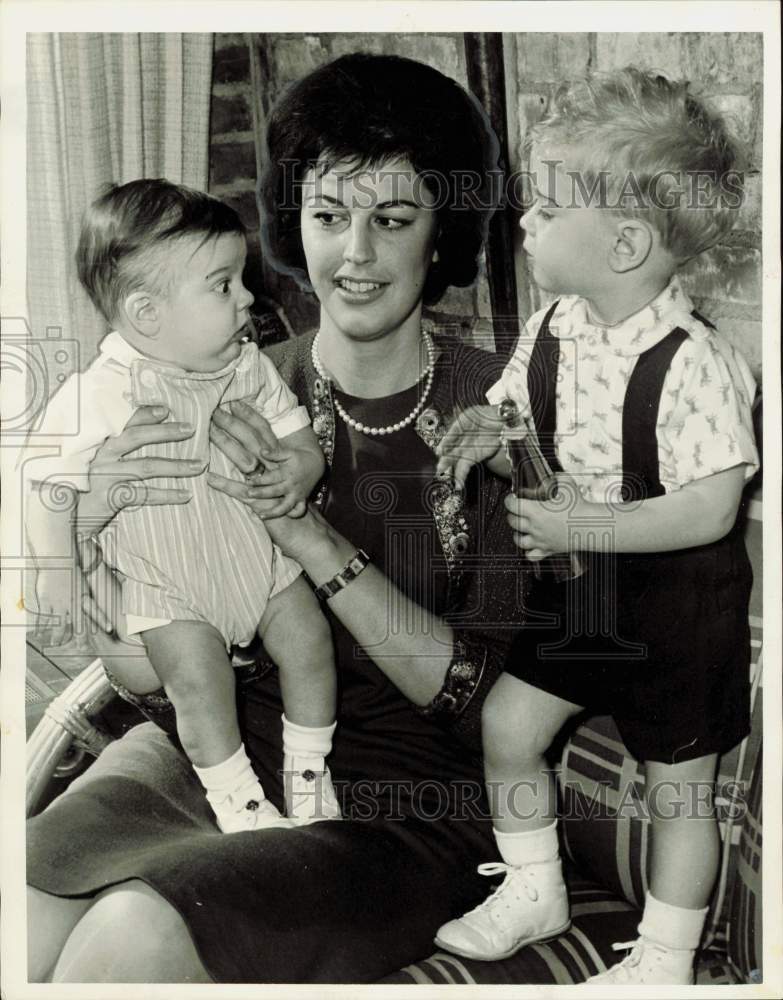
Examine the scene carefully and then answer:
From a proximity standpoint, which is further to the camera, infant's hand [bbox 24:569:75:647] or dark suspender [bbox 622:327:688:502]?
infant's hand [bbox 24:569:75:647]

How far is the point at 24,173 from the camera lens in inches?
67.1

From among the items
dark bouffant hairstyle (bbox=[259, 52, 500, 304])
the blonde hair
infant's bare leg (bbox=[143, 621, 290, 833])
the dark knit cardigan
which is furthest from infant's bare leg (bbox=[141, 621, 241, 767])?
the blonde hair

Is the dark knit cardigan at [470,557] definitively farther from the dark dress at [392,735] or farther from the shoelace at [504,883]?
the shoelace at [504,883]

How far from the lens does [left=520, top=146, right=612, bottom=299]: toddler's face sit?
1.62 m

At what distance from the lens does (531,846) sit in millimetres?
1673

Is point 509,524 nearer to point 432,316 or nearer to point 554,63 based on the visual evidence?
point 432,316

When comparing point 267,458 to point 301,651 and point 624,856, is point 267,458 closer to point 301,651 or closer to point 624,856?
point 301,651

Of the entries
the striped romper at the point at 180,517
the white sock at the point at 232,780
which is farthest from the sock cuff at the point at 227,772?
the striped romper at the point at 180,517

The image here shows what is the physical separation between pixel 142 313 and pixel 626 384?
63cm

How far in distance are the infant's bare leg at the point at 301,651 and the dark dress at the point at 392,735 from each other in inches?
0.9

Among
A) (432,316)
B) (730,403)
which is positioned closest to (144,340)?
(432,316)

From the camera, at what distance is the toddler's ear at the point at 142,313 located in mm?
1614

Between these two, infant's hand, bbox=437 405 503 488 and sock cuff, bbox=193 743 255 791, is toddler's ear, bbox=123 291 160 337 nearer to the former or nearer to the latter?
infant's hand, bbox=437 405 503 488

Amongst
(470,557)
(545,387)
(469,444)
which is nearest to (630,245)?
(545,387)
